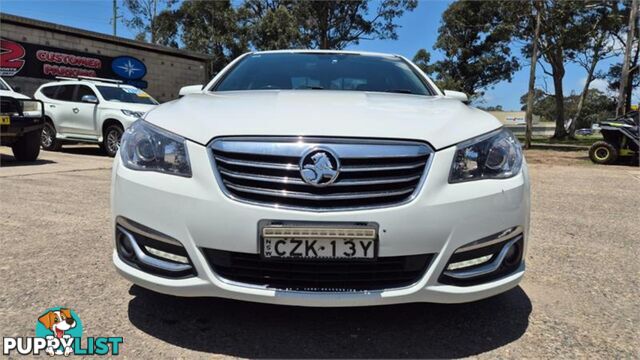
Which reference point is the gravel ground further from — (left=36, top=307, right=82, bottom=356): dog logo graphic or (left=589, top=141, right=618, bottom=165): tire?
(left=589, top=141, right=618, bottom=165): tire

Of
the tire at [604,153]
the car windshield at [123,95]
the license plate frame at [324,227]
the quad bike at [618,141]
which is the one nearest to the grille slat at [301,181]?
the license plate frame at [324,227]

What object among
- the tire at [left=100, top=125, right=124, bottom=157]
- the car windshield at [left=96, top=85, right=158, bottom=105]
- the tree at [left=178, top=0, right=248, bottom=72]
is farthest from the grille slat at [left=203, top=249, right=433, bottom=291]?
the tree at [left=178, top=0, right=248, bottom=72]

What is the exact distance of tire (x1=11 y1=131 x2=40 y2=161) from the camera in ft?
25.9

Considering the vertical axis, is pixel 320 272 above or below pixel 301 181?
below

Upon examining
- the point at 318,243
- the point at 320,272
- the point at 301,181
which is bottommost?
the point at 320,272

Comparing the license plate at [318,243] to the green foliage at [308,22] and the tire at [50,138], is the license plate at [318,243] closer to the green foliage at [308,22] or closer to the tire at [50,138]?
the tire at [50,138]

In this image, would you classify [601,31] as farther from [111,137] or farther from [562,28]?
[111,137]

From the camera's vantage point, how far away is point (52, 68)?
14.8 m

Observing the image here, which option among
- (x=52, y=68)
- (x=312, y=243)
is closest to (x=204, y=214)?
(x=312, y=243)

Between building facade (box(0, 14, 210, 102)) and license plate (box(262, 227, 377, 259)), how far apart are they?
14718 mm

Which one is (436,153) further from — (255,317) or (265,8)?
(265,8)

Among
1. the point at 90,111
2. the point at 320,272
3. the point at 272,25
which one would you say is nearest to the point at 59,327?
the point at 320,272

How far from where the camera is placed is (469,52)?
2786 cm

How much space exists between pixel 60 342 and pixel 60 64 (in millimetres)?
15126
